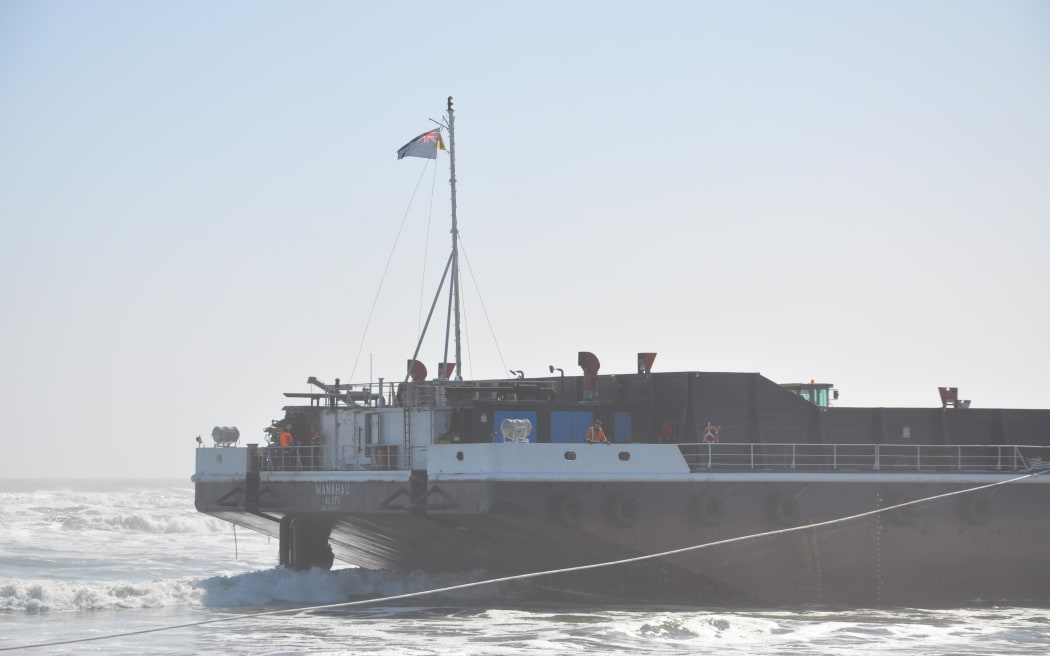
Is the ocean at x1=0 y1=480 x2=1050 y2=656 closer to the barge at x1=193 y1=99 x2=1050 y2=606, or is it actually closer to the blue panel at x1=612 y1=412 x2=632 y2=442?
the barge at x1=193 y1=99 x2=1050 y2=606

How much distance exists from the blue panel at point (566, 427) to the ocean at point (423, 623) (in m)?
2.98

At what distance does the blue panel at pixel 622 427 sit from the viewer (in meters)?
29.5

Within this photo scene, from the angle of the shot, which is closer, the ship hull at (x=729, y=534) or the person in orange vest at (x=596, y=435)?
the ship hull at (x=729, y=534)

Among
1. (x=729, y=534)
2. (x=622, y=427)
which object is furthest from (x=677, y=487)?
(x=622, y=427)

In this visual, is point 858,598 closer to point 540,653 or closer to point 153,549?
point 540,653

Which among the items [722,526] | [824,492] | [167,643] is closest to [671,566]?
[722,526]

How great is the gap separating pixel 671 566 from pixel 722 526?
1203mm

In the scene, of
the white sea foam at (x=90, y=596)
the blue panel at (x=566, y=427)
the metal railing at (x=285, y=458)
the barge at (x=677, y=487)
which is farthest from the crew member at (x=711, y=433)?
the white sea foam at (x=90, y=596)

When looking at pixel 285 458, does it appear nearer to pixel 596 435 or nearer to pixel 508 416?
pixel 508 416

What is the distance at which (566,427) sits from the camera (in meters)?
28.9

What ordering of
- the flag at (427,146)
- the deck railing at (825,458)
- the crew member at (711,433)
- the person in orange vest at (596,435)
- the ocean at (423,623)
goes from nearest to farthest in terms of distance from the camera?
the ocean at (423,623) < the person in orange vest at (596,435) < the crew member at (711,433) < the deck railing at (825,458) < the flag at (427,146)

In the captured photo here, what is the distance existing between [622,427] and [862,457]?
16.9 feet

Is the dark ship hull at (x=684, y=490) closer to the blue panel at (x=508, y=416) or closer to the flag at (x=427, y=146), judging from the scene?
the blue panel at (x=508, y=416)

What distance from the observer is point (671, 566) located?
27.3m
